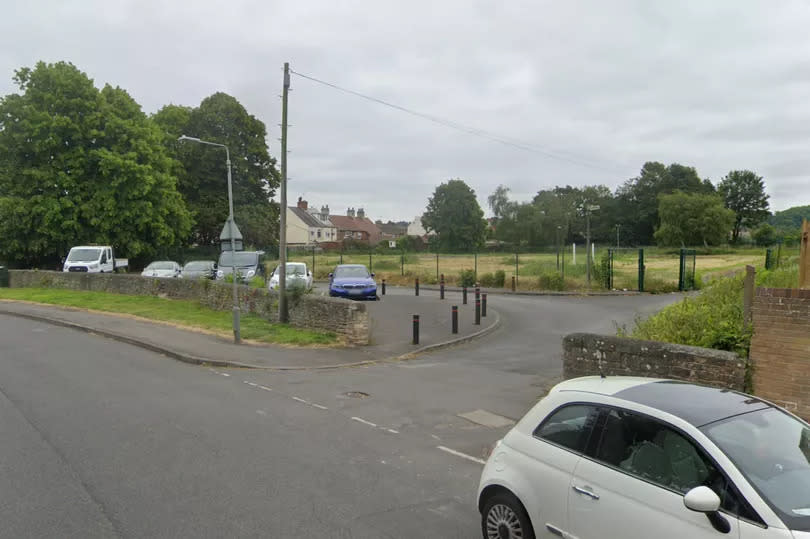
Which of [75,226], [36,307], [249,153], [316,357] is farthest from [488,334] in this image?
[249,153]

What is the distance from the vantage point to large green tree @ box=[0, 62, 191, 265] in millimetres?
34000

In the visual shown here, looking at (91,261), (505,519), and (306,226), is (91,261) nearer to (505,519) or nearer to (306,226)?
(505,519)

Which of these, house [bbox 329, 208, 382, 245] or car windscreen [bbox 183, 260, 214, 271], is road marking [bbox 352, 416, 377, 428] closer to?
car windscreen [bbox 183, 260, 214, 271]

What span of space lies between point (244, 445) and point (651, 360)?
531 centimetres

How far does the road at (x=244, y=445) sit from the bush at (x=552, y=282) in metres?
16.8

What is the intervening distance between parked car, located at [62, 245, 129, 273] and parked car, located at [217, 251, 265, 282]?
25.0 feet

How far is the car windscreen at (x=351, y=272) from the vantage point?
24020 mm

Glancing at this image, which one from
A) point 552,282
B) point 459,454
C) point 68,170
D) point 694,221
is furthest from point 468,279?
point 694,221

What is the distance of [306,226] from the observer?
88.6m

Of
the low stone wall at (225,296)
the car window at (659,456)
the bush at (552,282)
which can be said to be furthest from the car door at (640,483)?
the bush at (552,282)

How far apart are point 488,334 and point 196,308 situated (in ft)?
35.7

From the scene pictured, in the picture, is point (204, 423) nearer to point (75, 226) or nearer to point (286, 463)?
point (286, 463)

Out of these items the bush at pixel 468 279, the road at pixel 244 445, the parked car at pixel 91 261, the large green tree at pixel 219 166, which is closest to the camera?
the road at pixel 244 445

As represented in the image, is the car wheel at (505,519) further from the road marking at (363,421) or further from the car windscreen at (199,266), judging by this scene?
the car windscreen at (199,266)
